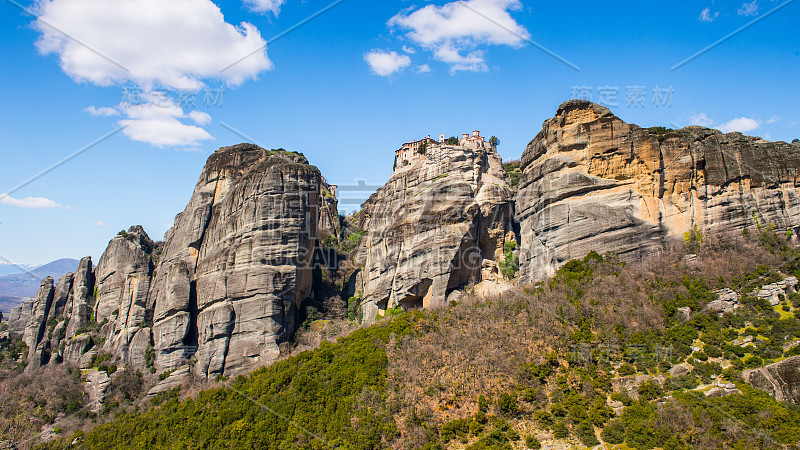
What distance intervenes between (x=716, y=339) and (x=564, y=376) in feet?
28.2

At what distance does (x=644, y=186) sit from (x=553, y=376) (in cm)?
1722

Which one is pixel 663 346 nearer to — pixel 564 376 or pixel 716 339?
pixel 716 339

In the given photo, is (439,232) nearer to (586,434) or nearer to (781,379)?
(586,434)

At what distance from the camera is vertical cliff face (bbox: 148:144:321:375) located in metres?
54.7

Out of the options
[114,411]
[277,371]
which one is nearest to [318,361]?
[277,371]

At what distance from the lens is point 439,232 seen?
5494 centimetres

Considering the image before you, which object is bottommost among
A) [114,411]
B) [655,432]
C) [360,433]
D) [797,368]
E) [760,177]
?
[114,411]

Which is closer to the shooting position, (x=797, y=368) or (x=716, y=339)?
(x=797, y=368)

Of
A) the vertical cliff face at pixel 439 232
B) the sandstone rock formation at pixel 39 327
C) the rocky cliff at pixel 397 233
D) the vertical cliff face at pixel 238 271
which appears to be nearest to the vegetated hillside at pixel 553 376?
the rocky cliff at pixel 397 233

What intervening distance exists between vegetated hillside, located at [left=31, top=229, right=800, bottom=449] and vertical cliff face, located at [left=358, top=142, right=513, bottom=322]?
8443mm

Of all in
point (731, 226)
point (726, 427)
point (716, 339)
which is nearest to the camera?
point (726, 427)

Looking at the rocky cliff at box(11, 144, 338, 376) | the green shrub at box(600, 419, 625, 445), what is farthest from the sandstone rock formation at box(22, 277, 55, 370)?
the green shrub at box(600, 419, 625, 445)

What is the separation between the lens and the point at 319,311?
→ 61125 millimetres

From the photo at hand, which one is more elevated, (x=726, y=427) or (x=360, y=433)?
(x=726, y=427)
